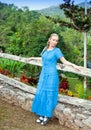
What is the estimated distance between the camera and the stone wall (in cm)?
651

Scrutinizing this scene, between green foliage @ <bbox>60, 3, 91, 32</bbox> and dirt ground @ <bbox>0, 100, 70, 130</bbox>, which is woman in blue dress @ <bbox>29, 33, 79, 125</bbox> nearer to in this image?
dirt ground @ <bbox>0, 100, 70, 130</bbox>

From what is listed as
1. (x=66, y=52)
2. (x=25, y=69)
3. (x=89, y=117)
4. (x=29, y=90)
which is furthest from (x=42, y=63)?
(x=66, y=52)

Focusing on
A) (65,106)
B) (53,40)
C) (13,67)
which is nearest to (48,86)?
(65,106)

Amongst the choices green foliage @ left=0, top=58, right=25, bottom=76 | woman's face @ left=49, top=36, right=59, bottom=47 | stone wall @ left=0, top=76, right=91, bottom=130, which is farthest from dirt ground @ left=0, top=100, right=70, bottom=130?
green foliage @ left=0, top=58, right=25, bottom=76

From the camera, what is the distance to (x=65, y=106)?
6.88m

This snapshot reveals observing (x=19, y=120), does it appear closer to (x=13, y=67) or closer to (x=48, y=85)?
(x=48, y=85)

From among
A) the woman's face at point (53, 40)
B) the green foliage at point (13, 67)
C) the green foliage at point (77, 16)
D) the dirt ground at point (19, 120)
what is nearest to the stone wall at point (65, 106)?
the dirt ground at point (19, 120)

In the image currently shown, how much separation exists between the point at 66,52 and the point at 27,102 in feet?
14.1

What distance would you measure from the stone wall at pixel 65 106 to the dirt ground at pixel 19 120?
0.46 ft

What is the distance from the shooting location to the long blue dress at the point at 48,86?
6.80 metres

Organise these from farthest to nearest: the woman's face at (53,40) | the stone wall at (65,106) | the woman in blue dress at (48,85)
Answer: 1. the woman in blue dress at (48,85)
2. the woman's face at (53,40)
3. the stone wall at (65,106)

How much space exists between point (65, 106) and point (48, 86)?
46 centimetres

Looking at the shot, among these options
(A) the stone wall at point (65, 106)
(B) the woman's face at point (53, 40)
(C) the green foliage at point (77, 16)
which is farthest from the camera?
(C) the green foliage at point (77, 16)

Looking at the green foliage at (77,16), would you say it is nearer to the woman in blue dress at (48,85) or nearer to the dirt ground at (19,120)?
the woman in blue dress at (48,85)
